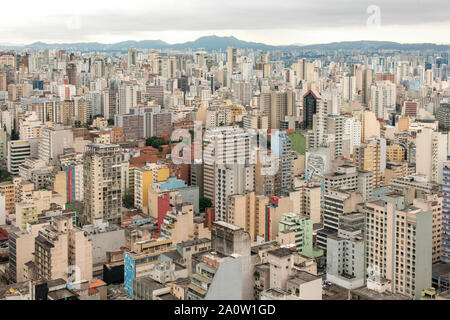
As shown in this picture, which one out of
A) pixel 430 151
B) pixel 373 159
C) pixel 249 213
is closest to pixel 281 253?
pixel 249 213

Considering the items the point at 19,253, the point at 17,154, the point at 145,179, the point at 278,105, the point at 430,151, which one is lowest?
the point at 19,253

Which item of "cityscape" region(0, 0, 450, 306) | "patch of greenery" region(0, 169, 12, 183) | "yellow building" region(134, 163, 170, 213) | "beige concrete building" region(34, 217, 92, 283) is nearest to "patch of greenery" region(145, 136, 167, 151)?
"cityscape" region(0, 0, 450, 306)

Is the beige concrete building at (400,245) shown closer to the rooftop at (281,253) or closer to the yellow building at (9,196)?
the rooftop at (281,253)

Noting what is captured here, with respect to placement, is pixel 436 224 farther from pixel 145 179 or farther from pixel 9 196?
pixel 9 196

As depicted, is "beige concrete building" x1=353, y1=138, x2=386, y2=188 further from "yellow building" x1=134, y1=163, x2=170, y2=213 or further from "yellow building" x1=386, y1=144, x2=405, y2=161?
"yellow building" x1=134, y1=163, x2=170, y2=213

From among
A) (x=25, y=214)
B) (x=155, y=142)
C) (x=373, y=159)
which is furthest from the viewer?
(x=155, y=142)

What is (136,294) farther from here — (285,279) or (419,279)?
(419,279)

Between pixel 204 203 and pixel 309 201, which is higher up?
pixel 309 201

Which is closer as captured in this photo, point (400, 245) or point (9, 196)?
point (400, 245)
